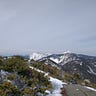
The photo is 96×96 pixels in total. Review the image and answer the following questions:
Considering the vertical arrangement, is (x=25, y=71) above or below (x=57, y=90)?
above

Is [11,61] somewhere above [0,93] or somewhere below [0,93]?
above

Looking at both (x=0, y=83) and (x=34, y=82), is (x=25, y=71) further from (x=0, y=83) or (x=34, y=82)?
(x=0, y=83)

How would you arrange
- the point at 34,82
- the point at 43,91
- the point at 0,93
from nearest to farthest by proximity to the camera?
the point at 0,93
the point at 43,91
the point at 34,82

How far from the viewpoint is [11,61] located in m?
23.5

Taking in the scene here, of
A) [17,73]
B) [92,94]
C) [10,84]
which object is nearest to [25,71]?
[17,73]

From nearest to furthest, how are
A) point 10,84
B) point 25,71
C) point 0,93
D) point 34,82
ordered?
point 0,93 → point 10,84 → point 34,82 → point 25,71

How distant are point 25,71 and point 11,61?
6.08ft

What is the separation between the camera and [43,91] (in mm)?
19219

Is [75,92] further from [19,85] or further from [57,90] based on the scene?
[19,85]

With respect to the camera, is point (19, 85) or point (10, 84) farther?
point (19, 85)

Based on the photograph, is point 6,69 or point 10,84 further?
point 6,69

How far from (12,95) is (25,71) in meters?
5.46

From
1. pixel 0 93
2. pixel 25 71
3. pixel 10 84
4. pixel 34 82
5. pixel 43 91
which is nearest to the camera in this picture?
pixel 0 93

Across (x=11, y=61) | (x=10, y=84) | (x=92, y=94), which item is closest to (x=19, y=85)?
(x=10, y=84)
